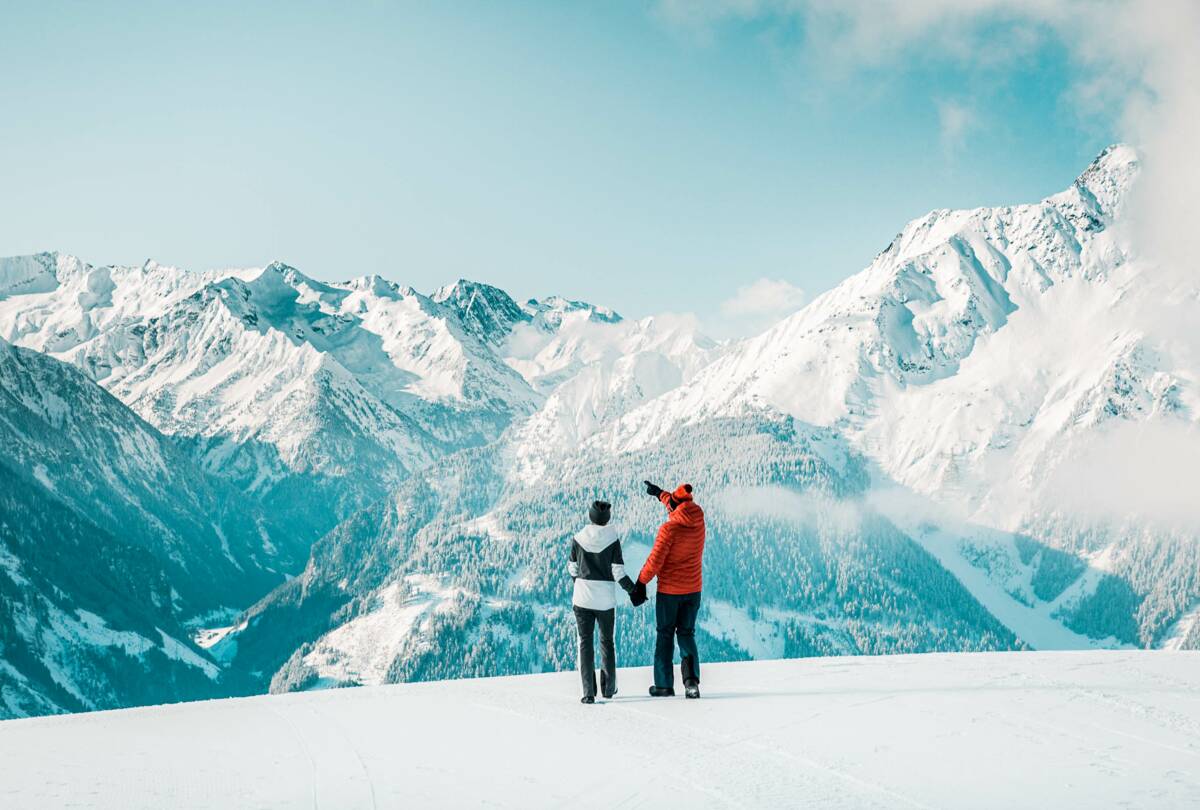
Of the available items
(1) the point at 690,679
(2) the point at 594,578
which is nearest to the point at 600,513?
(2) the point at 594,578

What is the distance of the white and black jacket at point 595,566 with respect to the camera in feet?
45.5

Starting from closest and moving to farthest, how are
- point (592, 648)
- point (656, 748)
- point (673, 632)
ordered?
1. point (656, 748)
2. point (592, 648)
3. point (673, 632)

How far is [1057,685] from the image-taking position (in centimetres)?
1384

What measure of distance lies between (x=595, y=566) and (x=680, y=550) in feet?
4.45

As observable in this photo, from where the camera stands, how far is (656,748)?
1043 cm

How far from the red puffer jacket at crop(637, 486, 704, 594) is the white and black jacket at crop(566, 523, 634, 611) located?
0.55 m

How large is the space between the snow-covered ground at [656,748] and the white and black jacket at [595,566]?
5.16 feet

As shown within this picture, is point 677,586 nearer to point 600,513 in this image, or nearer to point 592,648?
point 592,648

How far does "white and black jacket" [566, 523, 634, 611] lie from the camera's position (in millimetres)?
13867

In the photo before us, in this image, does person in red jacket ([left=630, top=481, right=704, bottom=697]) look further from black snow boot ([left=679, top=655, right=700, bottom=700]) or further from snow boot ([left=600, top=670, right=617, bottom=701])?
snow boot ([left=600, top=670, right=617, bottom=701])

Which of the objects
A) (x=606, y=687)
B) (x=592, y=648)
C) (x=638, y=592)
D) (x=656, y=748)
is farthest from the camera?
(x=606, y=687)

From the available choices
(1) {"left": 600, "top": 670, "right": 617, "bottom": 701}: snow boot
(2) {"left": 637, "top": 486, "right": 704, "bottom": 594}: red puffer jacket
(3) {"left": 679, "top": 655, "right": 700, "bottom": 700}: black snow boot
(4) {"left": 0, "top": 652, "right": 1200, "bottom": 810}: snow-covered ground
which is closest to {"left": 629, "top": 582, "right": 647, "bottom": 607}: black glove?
(2) {"left": 637, "top": 486, "right": 704, "bottom": 594}: red puffer jacket

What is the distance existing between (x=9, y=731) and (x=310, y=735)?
425 cm

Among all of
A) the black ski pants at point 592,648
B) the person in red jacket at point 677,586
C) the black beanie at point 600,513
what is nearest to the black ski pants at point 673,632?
the person in red jacket at point 677,586
